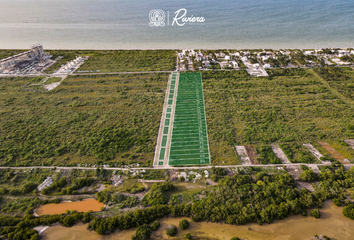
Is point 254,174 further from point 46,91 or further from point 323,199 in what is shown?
point 46,91

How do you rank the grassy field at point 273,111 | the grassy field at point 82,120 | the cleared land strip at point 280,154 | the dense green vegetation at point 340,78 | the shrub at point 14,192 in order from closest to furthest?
1. the shrub at point 14,192
2. the cleared land strip at point 280,154
3. the grassy field at point 82,120
4. the grassy field at point 273,111
5. the dense green vegetation at point 340,78

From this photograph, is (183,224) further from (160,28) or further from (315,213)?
(160,28)

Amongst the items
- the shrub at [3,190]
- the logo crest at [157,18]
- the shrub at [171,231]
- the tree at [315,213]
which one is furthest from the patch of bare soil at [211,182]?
the logo crest at [157,18]

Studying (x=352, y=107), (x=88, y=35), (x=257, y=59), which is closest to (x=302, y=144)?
(x=352, y=107)

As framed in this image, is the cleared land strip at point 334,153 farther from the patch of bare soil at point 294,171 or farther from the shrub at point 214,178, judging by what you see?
the shrub at point 214,178

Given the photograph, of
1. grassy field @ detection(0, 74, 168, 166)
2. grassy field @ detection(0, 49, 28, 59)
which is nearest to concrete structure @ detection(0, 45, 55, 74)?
grassy field @ detection(0, 74, 168, 166)


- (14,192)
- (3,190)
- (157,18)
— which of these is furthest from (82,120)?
(157,18)
